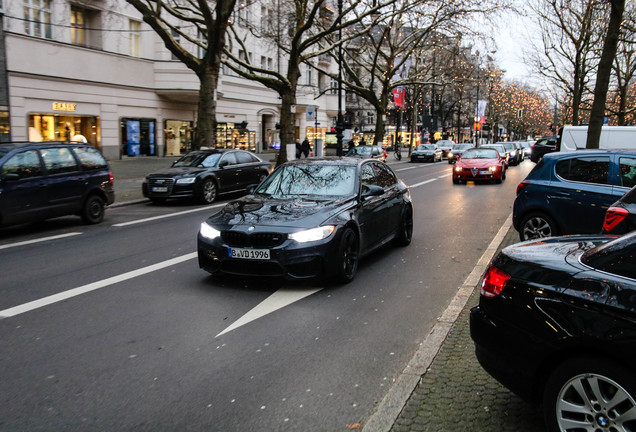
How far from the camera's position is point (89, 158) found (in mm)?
12375

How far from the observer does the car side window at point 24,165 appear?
34.1ft

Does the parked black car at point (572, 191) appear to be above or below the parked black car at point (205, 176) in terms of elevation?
above

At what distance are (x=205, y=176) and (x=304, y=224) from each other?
10.1 metres

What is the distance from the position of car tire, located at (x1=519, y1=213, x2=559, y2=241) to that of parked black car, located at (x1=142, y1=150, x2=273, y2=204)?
9.32 metres

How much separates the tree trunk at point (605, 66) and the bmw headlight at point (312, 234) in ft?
30.0

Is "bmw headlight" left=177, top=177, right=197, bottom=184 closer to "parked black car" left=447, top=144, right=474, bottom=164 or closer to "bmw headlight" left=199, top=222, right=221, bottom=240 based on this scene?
"bmw headlight" left=199, top=222, right=221, bottom=240

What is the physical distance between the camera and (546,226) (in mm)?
8953

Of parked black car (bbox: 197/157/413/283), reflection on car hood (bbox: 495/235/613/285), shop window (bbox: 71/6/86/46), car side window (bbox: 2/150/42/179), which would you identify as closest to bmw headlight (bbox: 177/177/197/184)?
car side window (bbox: 2/150/42/179)


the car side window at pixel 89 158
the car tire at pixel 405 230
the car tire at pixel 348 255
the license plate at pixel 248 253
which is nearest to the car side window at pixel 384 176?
the car tire at pixel 405 230

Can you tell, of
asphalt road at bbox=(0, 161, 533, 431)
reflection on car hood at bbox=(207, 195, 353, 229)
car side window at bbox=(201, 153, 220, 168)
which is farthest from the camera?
car side window at bbox=(201, 153, 220, 168)

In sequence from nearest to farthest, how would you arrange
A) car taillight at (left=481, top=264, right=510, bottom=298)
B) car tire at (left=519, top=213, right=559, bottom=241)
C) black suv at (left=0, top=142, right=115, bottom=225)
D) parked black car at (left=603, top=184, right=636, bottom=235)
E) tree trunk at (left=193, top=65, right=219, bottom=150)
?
car taillight at (left=481, top=264, right=510, bottom=298)
parked black car at (left=603, top=184, right=636, bottom=235)
car tire at (left=519, top=213, right=559, bottom=241)
black suv at (left=0, top=142, right=115, bottom=225)
tree trunk at (left=193, top=65, right=219, bottom=150)

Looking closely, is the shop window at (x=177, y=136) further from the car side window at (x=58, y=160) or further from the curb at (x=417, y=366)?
the curb at (x=417, y=366)

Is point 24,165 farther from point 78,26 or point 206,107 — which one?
point 78,26

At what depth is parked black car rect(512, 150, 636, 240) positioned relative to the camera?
8156 millimetres
